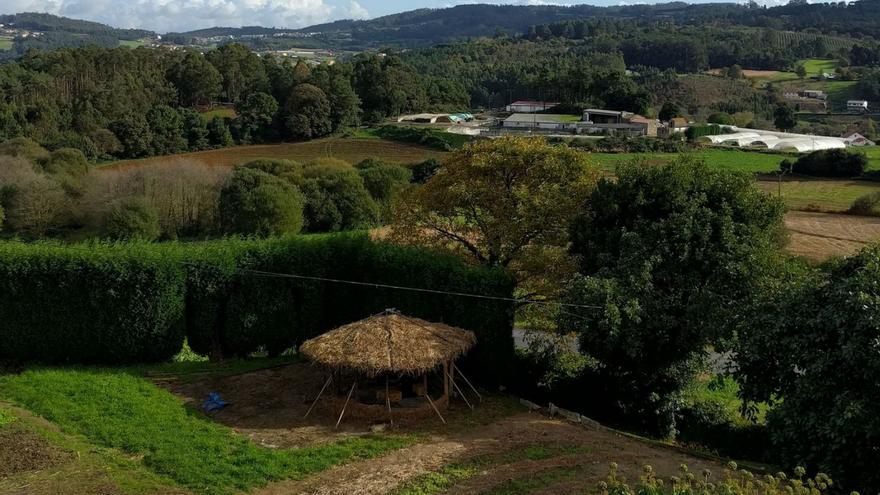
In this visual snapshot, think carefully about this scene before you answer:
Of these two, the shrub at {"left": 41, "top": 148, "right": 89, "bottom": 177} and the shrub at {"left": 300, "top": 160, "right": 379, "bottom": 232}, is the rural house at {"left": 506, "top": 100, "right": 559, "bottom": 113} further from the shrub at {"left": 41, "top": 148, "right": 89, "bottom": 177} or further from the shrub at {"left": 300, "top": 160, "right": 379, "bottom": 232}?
the shrub at {"left": 41, "top": 148, "right": 89, "bottom": 177}

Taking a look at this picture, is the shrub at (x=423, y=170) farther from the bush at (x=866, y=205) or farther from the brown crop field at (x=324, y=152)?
the bush at (x=866, y=205)

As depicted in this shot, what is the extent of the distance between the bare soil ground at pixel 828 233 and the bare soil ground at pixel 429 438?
24.8 meters

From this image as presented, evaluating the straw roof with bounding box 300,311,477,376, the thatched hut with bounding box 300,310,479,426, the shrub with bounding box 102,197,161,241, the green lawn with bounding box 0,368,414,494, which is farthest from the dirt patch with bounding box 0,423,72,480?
the shrub with bounding box 102,197,161,241

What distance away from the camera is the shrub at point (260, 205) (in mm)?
41625

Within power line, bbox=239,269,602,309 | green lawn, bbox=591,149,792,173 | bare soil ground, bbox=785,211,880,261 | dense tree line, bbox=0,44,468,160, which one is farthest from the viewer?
dense tree line, bbox=0,44,468,160

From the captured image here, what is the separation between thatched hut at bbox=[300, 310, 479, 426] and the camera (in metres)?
16.3

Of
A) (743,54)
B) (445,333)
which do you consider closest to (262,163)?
(445,333)

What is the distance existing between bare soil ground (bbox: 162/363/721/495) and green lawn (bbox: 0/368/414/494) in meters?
0.42

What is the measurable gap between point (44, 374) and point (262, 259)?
6.12 meters

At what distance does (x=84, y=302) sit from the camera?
19922 mm

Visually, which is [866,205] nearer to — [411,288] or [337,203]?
[337,203]

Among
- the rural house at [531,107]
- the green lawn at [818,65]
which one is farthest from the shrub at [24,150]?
the green lawn at [818,65]

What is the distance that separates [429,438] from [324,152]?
57.3m

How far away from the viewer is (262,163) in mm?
49219
